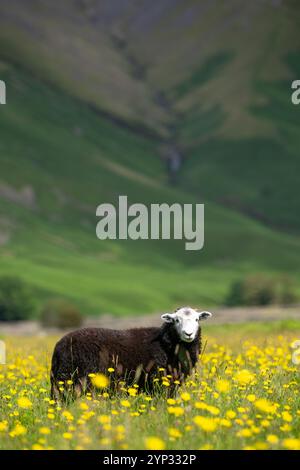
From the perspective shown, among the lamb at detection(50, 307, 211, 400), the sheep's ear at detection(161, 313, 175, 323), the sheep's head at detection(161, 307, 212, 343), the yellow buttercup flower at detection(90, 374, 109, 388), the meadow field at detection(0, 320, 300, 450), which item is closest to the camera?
the meadow field at detection(0, 320, 300, 450)

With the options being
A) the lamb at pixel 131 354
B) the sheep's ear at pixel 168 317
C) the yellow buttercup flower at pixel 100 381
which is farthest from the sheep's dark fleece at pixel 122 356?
the yellow buttercup flower at pixel 100 381

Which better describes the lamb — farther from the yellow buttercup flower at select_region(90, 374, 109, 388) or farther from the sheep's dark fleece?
the yellow buttercup flower at select_region(90, 374, 109, 388)

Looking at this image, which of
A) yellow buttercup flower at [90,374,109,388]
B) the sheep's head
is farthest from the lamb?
yellow buttercup flower at [90,374,109,388]

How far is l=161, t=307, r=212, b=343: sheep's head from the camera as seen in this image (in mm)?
9852

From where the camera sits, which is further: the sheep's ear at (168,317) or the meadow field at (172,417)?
the sheep's ear at (168,317)

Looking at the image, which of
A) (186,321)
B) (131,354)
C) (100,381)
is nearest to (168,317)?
(186,321)

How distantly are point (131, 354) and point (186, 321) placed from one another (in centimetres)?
100

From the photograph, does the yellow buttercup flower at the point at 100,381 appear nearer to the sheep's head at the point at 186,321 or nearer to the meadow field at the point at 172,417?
the meadow field at the point at 172,417

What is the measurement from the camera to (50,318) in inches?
2904

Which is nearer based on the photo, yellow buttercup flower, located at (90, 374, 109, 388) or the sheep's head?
yellow buttercup flower, located at (90, 374, 109, 388)

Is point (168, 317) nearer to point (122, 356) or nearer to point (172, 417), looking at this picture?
point (122, 356)

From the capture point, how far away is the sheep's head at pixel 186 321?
9852 mm
